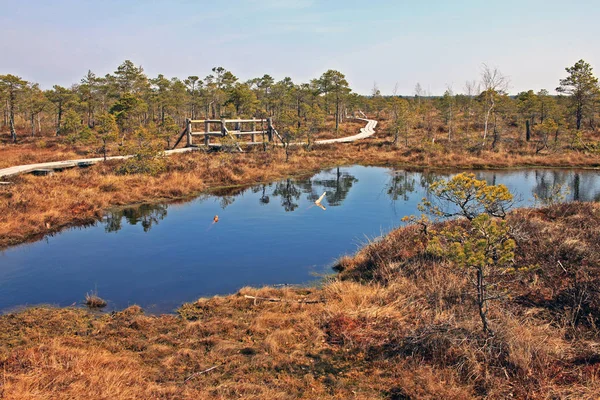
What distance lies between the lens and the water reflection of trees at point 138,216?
659 inches

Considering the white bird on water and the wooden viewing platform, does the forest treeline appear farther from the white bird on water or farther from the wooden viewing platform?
the white bird on water

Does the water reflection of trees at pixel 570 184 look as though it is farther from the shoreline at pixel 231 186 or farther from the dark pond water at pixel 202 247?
the shoreline at pixel 231 186

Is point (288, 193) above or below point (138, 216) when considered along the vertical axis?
above

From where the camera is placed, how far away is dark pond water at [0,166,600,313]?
10.8m

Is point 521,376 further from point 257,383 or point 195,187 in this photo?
point 195,187

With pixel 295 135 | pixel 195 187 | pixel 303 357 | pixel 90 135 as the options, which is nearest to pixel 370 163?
pixel 295 135

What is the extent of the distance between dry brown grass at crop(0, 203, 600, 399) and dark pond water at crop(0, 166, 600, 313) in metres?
1.35

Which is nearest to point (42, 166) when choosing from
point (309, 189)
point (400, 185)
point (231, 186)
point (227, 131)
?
point (231, 186)

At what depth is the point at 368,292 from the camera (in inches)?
361

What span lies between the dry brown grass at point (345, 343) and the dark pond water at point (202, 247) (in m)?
1.35

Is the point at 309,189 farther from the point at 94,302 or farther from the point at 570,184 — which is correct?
the point at 94,302

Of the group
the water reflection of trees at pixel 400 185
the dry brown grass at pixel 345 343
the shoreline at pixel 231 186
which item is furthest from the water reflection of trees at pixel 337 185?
the dry brown grass at pixel 345 343

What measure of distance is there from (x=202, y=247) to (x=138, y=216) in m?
5.46

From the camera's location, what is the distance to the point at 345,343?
24.0ft
